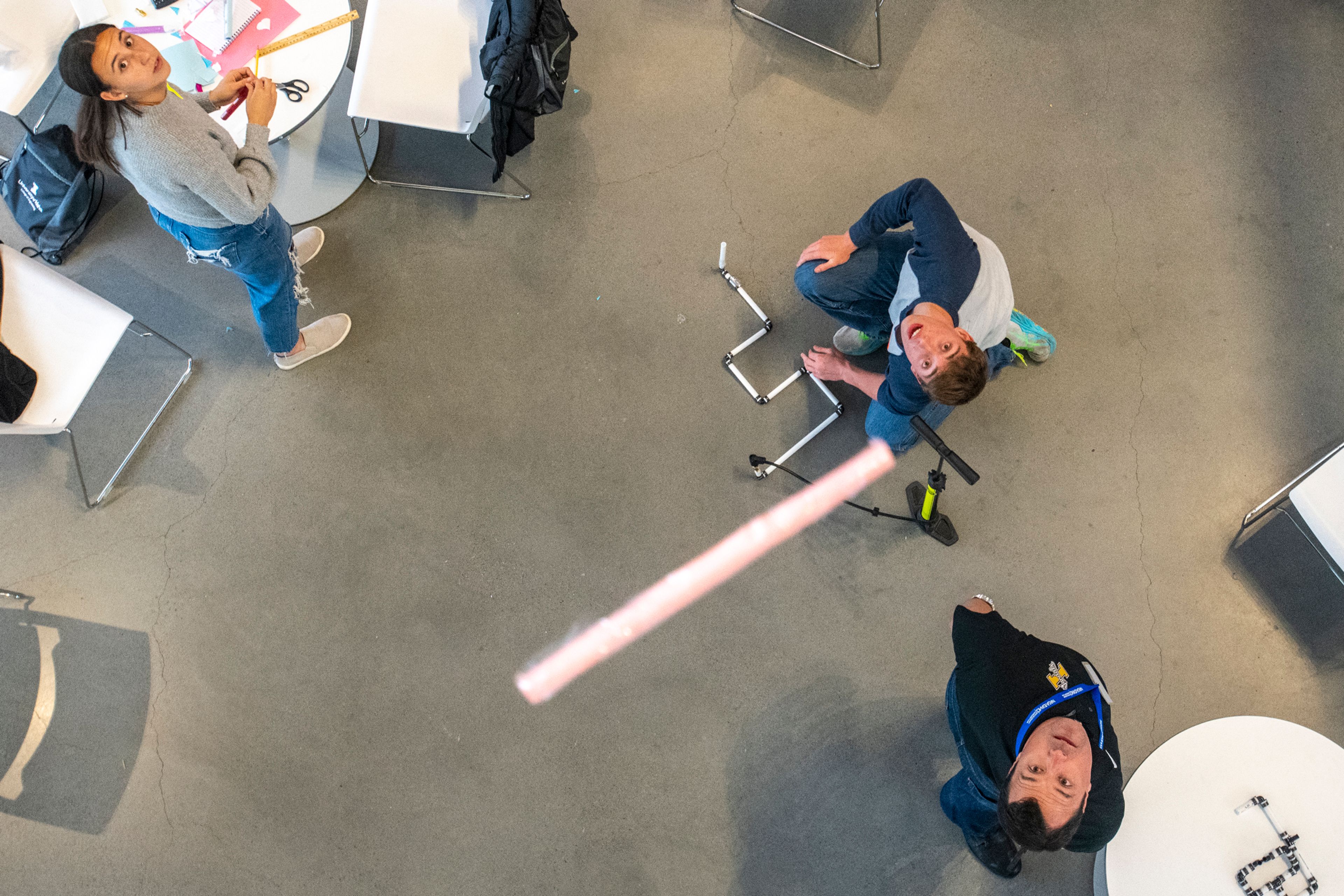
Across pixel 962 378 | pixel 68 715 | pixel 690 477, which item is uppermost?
pixel 962 378

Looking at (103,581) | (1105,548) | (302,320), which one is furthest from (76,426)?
(1105,548)

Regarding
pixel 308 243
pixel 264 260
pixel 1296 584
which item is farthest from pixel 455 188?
pixel 1296 584

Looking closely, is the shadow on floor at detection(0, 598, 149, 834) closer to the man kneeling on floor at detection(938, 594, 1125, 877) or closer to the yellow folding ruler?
the yellow folding ruler

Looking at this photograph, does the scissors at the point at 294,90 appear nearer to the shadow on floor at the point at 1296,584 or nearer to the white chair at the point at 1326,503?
the white chair at the point at 1326,503

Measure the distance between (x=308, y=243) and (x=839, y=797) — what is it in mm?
2674

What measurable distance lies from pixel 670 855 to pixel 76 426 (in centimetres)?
251

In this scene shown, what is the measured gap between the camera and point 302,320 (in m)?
3.12

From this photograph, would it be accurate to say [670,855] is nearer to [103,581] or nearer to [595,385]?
[595,385]

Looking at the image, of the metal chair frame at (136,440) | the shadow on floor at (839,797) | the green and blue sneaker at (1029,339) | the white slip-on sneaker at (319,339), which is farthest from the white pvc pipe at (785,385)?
the metal chair frame at (136,440)

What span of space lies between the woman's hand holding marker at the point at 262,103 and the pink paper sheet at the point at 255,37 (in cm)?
40

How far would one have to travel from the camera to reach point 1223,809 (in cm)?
216

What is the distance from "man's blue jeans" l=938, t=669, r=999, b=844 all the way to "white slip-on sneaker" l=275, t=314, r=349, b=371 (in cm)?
234

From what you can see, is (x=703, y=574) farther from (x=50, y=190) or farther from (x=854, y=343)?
(x=50, y=190)

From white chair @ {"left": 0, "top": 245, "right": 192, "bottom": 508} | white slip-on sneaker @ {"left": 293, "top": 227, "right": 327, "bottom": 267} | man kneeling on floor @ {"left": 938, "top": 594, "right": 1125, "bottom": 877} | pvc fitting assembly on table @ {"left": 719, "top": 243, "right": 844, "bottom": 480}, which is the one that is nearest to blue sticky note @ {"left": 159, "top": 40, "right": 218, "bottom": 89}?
white slip-on sneaker @ {"left": 293, "top": 227, "right": 327, "bottom": 267}
